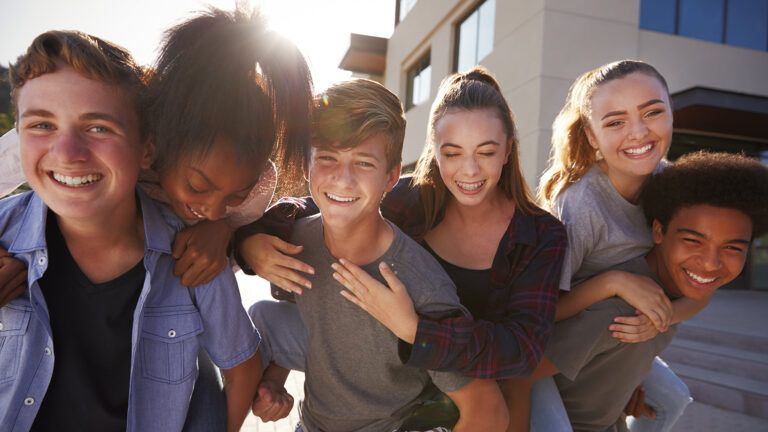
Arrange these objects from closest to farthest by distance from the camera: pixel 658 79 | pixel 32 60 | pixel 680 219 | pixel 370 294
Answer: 1. pixel 32 60
2. pixel 370 294
3. pixel 680 219
4. pixel 658 79

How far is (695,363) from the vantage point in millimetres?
4875

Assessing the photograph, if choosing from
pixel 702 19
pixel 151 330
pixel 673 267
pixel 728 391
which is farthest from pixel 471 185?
pixel 702 19

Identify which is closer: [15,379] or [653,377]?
[15,379]

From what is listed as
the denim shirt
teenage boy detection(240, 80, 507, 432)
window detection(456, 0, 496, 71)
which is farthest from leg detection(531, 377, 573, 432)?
window detection(456, 0, 496, 71)

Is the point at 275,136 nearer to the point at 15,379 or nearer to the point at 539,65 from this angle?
the point at 15,379

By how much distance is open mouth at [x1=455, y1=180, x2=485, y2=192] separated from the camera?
182 centimetres

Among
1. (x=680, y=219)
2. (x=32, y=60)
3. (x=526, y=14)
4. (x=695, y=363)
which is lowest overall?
(x=695, y=363)

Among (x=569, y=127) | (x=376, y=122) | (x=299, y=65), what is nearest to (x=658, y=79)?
(x=569, y=127)

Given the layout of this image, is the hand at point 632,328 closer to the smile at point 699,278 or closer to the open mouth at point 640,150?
the smile at point 699,278

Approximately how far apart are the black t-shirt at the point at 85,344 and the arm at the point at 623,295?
1.57m

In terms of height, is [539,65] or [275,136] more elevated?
[539,65]

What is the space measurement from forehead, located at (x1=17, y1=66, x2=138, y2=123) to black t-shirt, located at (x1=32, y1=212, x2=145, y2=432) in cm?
40

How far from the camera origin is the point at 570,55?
7.58 m

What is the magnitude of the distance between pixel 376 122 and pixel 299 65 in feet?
1.03
